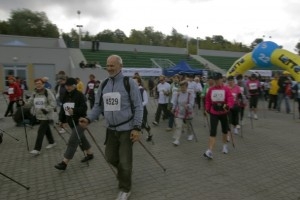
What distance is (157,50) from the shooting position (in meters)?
42.2

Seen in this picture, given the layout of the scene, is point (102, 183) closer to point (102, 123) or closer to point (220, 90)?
point (220, 90)

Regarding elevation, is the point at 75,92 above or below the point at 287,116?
above

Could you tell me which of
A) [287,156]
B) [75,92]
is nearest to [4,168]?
[75,92]

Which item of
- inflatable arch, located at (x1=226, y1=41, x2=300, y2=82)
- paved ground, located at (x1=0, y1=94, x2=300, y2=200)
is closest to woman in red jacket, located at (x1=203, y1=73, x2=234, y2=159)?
paved ground, located at (x1=0, y1=94, x2=300, y2=200)

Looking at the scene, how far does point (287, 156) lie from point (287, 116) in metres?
7.04

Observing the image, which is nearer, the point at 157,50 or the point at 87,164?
the point at 87,164

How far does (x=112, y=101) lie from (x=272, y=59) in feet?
41.5

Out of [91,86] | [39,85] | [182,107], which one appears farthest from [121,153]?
[91,86]

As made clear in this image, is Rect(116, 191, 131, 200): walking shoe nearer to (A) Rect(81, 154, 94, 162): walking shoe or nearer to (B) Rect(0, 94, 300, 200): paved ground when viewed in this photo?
(B) Rect(0, 94, 300, 200): paved ground

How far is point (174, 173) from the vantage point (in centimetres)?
572

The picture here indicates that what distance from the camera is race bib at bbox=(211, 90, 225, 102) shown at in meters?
6.63

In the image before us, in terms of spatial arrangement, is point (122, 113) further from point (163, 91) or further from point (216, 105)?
point (163, 91)

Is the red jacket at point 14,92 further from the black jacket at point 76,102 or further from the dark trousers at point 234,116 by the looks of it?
the dark trousers at point 234,116

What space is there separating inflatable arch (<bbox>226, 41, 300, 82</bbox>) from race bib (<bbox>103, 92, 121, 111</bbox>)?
11871 mm
